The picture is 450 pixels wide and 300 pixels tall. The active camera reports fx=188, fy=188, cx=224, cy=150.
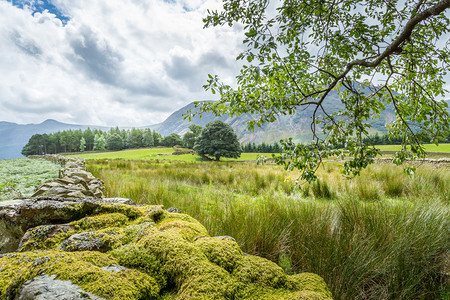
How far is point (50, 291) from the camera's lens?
0.79 metres

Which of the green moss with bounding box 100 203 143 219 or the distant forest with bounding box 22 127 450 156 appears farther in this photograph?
the distant forest with bounding box 22 127 450 156

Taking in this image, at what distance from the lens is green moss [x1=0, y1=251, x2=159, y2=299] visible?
0.83m

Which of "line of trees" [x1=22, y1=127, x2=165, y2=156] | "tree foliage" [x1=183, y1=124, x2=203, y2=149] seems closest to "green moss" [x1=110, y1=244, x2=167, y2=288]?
"tree foliage" [x1=183, y1=124, x2=203, y2=149]

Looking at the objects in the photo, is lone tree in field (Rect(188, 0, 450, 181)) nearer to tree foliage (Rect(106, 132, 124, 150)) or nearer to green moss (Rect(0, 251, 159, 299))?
green moss (Rect(0, 251, 159, 299))

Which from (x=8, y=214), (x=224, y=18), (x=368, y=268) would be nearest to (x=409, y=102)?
(x=368, y=268)

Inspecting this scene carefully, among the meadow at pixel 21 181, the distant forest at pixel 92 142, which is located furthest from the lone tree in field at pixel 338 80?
the distant forest at pixel 92 142

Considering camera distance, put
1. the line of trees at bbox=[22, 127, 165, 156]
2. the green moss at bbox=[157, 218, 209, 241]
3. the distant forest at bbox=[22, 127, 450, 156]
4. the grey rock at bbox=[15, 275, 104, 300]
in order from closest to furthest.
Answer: the grey rock at bbox=[15, 275, 104, 300] < the green moss at bbox=[157, 218, 209, 241] < the distant forest at bbox=[22, 127, 450, 156] < the line of trees at bbox=[22, 127, 165, 156]

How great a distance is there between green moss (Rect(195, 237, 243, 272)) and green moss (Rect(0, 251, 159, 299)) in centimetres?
32

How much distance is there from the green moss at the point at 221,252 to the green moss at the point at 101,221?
957 millimetres

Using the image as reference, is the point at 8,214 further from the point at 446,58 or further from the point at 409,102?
the point at 446,58

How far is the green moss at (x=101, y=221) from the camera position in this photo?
1639 millimetres

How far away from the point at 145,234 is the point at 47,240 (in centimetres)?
75

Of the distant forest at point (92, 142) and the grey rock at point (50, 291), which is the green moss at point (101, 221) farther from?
the distant forest at point (92, 142)

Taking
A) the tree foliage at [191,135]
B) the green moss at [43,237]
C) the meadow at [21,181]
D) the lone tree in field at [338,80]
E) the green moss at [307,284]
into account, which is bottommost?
the green moss at [307,284]
